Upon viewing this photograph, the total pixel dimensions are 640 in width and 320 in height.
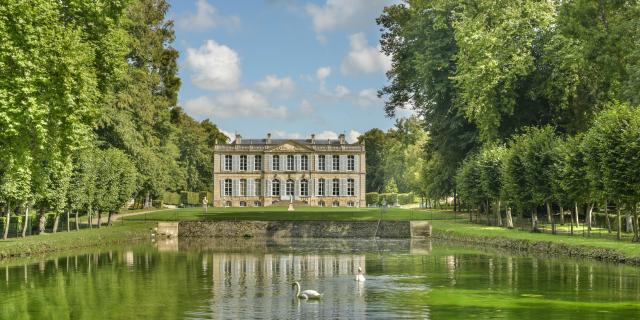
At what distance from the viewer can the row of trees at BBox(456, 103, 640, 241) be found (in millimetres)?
32250

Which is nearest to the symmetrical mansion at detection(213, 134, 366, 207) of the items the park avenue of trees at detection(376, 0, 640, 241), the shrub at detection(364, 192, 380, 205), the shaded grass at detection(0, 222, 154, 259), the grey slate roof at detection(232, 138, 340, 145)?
the grey slate roof at detection(232, 138, 340, 145)

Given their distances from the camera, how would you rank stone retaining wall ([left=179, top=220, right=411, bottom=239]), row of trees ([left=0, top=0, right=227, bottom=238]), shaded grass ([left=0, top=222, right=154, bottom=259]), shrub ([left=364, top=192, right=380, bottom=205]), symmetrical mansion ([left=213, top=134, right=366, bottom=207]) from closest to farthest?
row of trees ([left=0, top=0, right=227, bottom=238]) → shaded grass ([left=0, top=222, right=154, bottom=259]) → stone retaining wall ([left=179, top=220, right=411, bottom=239]) → symmetrical mansion ([left=213, top=134, right=366, bottom=207]) → shrub ([left=364, top=192, right=380, bottom=205])

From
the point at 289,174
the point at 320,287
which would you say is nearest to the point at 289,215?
the point at 289,174

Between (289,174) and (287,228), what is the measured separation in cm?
3553

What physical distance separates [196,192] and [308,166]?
1670 centimetres

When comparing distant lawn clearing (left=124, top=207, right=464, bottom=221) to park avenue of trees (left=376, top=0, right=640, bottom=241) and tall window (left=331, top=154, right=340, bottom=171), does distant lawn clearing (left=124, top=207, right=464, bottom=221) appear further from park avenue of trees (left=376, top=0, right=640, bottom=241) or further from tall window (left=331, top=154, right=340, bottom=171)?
tall window (left=331, top=154, right=340, bottom=171)

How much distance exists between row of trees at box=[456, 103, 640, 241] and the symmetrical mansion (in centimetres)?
3837

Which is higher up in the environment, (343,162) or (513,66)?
(513,66)

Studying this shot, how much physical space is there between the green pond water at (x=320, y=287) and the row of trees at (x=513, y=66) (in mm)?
11149

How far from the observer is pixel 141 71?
185 feet

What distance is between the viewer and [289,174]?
9150 cm

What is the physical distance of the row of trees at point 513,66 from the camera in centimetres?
3872

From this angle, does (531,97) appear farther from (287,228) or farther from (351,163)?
(351,163)

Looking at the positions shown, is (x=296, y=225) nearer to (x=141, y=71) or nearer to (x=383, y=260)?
(x=141, y=71)
